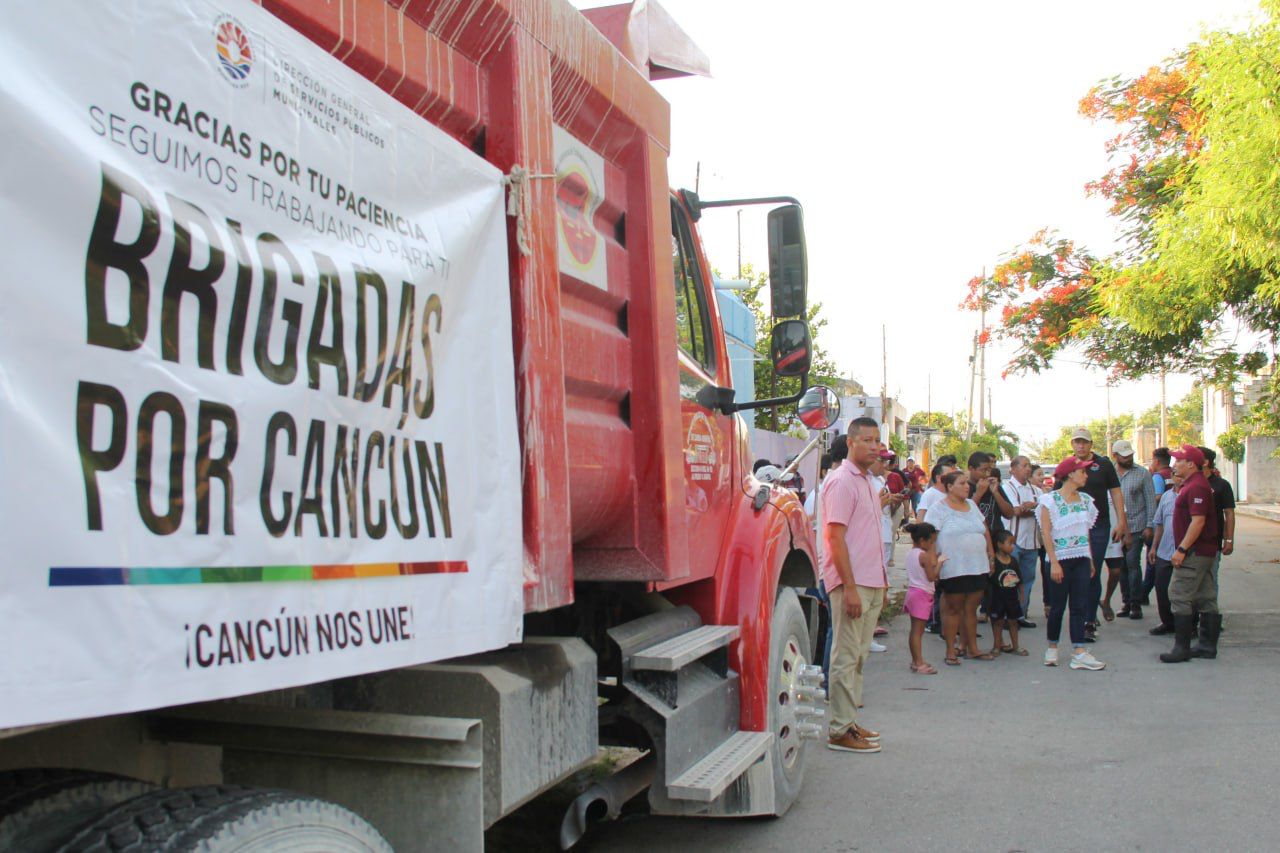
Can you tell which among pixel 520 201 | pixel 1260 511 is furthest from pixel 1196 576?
pixel 1260 511

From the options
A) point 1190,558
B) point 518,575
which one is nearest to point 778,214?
point 518,575

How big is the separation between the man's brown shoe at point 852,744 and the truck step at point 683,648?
2.50m

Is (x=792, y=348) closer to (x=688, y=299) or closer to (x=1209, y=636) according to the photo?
(x=688, y=299)

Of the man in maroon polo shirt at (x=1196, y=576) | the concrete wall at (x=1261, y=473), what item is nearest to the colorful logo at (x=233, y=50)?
the man in maroon polo shirt at (x=1196, y=576)

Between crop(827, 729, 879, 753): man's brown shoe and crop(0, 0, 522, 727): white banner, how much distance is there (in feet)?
14.4

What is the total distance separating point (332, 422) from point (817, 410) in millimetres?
3221

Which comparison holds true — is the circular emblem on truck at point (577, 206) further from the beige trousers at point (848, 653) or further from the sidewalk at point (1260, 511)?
the sidewalk at point (1260, 511)

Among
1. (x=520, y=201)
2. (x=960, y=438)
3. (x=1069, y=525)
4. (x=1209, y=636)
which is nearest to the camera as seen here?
(x=520, y=201)

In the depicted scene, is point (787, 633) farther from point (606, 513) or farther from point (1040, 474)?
point (1040, 474)

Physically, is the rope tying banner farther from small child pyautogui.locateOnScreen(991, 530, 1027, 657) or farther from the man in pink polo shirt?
small child pyautogui.locateOnScreen(991, 530, 1027, 657)

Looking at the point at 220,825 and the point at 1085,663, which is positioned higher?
the point at 220,825

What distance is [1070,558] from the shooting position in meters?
8.98

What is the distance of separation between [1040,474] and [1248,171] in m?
4.92

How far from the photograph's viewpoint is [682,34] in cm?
443
